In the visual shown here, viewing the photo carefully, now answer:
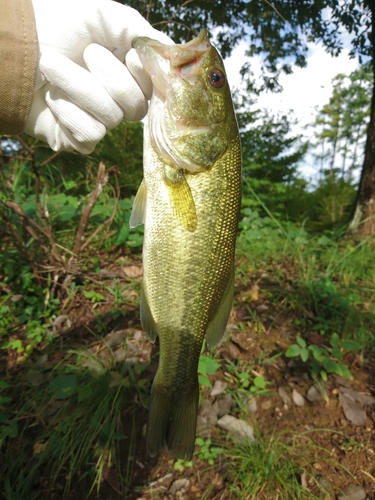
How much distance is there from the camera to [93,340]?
267 centimetres

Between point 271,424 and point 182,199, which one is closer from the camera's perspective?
point 182,199

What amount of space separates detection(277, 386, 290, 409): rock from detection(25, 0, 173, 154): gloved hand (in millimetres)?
2223

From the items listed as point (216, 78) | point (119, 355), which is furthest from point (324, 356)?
point (216, 78)

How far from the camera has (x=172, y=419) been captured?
1531mm

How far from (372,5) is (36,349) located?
708cm

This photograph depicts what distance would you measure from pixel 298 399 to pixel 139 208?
197 cm

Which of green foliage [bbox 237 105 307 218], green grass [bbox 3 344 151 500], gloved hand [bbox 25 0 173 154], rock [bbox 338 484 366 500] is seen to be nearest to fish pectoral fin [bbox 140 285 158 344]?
gloved hand [bbox 25 0 173 154]

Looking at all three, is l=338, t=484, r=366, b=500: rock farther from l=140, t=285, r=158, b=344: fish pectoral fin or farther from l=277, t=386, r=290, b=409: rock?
l=140, t=285, r=158, b=344: fish pectoral fin

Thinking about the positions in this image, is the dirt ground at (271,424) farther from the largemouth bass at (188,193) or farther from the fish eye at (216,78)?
the fish eye at (216,78)

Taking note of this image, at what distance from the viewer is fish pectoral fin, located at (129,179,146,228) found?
144 centimetres

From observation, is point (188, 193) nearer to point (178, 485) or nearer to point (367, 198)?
point (178, 485)

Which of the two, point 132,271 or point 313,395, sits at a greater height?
point 132,271

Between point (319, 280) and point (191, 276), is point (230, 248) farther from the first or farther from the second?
point (319, 280)

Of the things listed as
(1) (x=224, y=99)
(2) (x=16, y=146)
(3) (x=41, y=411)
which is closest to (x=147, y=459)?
(3) (x=41, y=411)
